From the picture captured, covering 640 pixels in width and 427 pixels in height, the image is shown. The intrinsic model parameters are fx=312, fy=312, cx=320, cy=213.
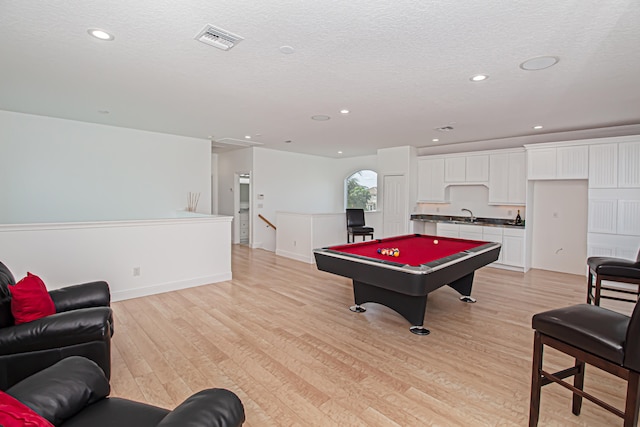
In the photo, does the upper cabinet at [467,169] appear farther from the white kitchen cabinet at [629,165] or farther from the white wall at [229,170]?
the white wall at [229,170]

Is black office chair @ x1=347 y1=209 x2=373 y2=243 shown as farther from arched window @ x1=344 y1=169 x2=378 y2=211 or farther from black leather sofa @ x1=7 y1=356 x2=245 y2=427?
black leather sofa @ x1=7 y1=356 x2=245 y2=427

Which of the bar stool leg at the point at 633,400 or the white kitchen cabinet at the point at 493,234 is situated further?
the white kitchen cabinet at the point at 493,234

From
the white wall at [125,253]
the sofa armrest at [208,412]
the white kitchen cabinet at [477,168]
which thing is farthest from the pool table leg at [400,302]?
the white kitchen cabinet at [477,168]

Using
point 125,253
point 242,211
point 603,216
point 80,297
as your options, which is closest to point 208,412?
point 80,297

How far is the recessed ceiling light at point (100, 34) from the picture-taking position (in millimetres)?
2313

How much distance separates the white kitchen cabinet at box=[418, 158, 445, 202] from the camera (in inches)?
279

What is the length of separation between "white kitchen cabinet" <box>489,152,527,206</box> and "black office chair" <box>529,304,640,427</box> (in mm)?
4794

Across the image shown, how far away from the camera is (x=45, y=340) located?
81.2 inches

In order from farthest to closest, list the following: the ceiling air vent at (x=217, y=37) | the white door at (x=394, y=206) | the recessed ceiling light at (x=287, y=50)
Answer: the white door at (x=394, y=206) → the recessed ceiling light at (x=287, y=50) → the ceiling air vent at (x=217, y=37)

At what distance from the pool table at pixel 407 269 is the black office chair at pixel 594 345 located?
100cm

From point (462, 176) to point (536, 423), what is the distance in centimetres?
561

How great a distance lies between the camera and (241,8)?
2020 millimetres

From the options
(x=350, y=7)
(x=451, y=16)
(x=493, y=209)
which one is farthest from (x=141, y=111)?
(x=493, y=209)

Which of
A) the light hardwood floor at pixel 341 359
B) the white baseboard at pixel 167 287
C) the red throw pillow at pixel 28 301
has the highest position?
the red throw pillow at pixel 28 301
